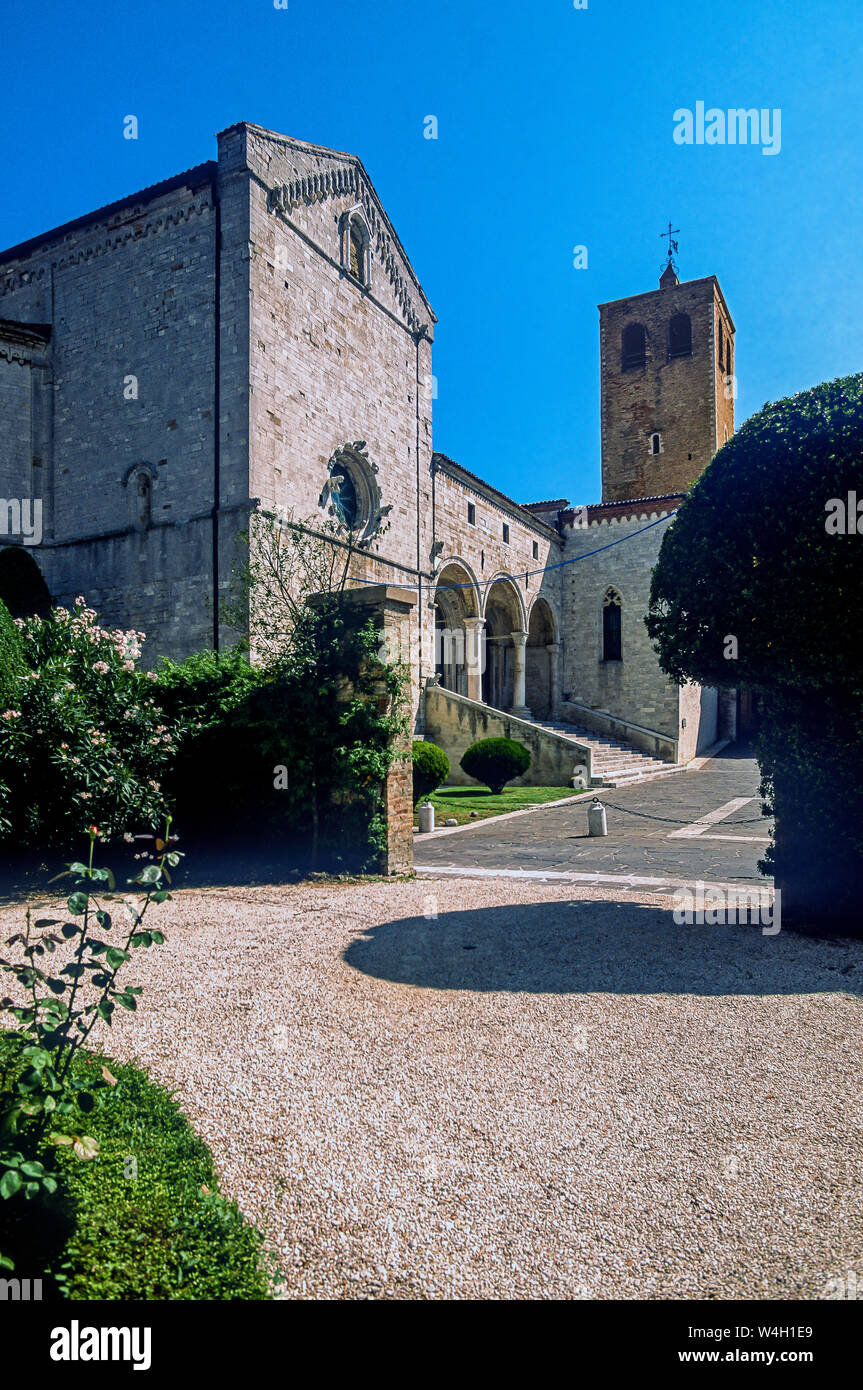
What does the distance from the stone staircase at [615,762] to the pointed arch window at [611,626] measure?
341 centimetres

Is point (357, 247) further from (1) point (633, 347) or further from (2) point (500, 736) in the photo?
(1) point (633, 347)

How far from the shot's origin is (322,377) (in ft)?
58.7

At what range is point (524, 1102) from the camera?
11.0 ft

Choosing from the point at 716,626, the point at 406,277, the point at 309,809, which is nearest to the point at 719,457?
the point at 716,626

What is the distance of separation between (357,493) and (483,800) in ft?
29.0

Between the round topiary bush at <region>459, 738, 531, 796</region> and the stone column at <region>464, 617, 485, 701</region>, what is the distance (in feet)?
17.4

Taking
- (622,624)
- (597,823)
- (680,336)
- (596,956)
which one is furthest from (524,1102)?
(680,336)

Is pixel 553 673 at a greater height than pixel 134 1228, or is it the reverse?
pixel 553 673

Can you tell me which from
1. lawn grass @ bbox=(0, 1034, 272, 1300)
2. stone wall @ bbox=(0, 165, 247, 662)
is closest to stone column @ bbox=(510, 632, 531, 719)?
stone wall @ bbox=(0, 165, 247, 662)

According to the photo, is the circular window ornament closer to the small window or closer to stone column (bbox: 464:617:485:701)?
stone column (bbox: 464:617:485:701)

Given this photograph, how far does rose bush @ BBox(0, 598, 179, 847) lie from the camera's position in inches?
301

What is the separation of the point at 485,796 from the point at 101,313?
49.2 feet

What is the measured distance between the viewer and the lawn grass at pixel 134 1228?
2.09 m

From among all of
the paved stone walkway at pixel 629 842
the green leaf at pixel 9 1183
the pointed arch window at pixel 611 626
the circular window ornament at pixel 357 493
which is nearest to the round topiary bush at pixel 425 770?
the paved stone walkway at pixel 629 842
